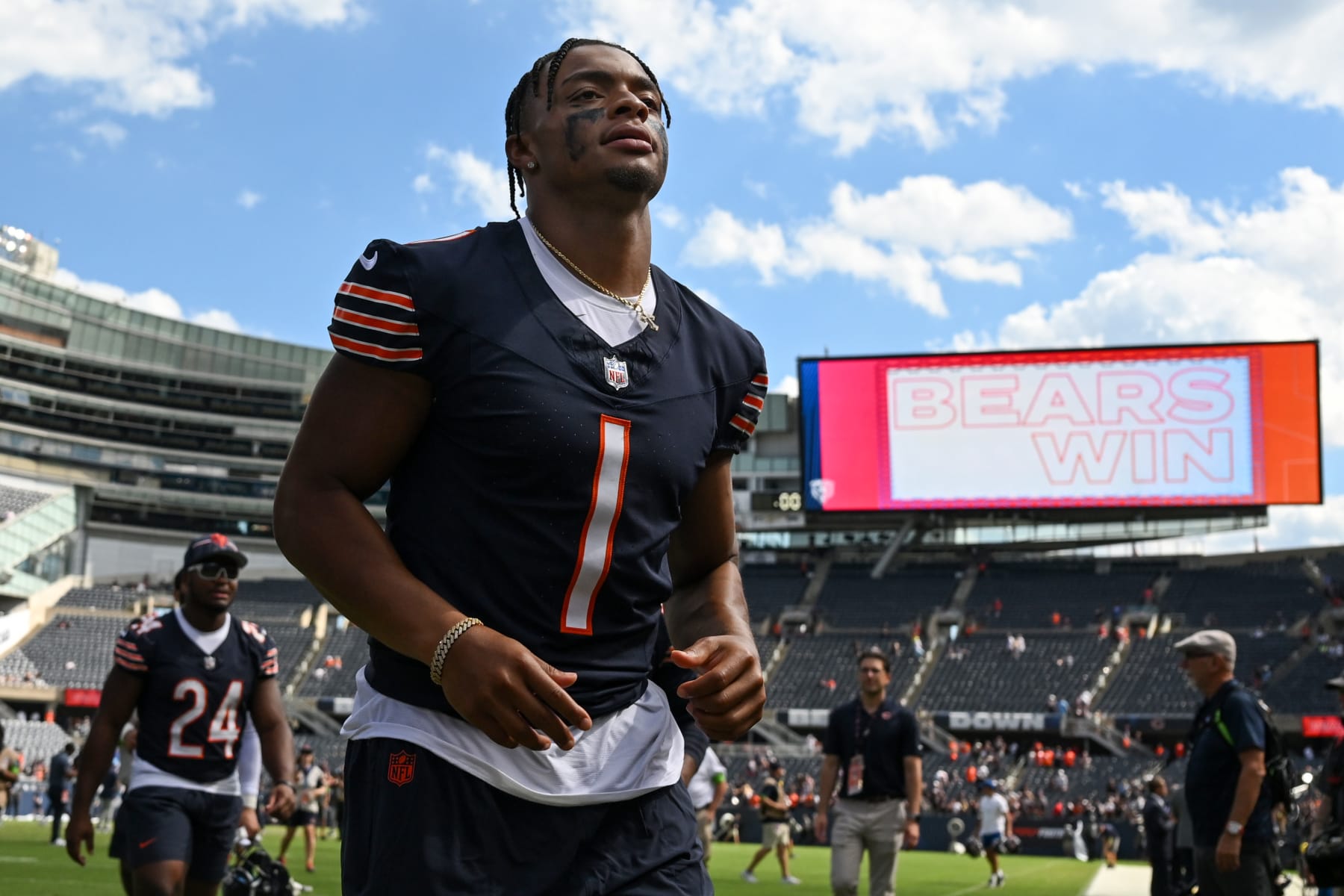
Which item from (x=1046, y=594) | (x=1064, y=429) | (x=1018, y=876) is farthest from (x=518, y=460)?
(x=1046, y=594)

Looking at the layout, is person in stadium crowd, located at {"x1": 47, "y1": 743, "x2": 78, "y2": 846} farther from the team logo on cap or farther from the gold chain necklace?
the gold chain necklace

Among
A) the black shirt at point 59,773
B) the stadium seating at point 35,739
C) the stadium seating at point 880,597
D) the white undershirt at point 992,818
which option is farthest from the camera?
the stadium seating at point 880,597

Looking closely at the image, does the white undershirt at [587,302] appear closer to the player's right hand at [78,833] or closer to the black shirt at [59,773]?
the player's right hand at [78,833]

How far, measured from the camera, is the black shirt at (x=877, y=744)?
9.48 metres

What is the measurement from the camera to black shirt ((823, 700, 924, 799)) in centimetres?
948

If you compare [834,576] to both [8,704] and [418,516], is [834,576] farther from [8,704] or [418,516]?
[418,516]

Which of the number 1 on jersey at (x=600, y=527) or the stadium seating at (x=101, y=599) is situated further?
the stadium seating at (x=101, y=599)

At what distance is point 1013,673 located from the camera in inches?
1670

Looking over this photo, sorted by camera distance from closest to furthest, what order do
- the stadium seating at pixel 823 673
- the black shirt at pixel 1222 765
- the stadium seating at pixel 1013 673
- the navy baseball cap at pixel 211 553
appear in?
the navy baseball cap at pixel 211 553 → the black shirt at pixel 1222 765 → the stadium seating at pixel 1013 673 → the stadium seating at pixel 823 673

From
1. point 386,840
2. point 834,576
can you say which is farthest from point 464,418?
point 834,576

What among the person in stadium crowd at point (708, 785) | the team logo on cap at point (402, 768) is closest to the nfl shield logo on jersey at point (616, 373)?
the team logo on cap at point (402, 768)

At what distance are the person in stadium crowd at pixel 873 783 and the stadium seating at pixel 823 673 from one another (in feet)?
104

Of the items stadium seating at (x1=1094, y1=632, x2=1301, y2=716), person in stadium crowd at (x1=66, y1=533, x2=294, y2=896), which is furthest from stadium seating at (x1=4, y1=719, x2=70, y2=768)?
person in stadium crowd at (x1=66, y1=533, x2=294, y2=896)

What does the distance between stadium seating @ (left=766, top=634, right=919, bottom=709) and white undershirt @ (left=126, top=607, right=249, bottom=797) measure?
3529 centimetres
